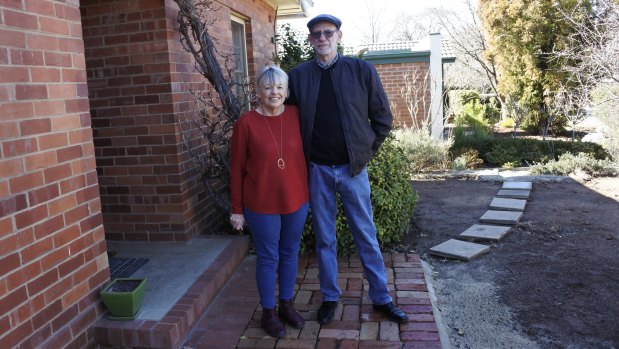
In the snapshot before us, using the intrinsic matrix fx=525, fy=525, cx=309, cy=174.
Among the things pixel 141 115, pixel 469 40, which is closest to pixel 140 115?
pixel 141 115

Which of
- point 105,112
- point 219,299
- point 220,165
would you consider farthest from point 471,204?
point 105,112

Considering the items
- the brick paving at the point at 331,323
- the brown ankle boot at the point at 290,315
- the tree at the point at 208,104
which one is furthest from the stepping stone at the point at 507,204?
the brown ankle boot at the point at 290,315

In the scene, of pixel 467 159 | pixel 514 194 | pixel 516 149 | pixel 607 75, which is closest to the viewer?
pixel 514 194

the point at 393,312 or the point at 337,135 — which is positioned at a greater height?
the point at 337,135

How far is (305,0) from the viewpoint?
8852 mm

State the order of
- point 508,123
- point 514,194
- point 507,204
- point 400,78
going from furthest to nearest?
point 508,123 → point 400,78 → point 514,194 → point 507,204

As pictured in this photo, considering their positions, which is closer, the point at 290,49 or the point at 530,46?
the point at 290,49

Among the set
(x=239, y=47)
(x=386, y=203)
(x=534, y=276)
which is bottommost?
(x=534, y=276)

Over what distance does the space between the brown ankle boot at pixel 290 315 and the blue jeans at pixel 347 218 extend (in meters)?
0.25

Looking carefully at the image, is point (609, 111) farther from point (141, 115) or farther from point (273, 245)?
point (273, 245)

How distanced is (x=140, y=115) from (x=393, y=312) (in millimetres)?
2582

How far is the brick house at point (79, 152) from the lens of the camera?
95.5 inches

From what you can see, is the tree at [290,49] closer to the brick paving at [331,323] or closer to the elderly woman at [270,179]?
the brick paving at [331,323]

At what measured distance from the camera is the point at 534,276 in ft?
14.1
